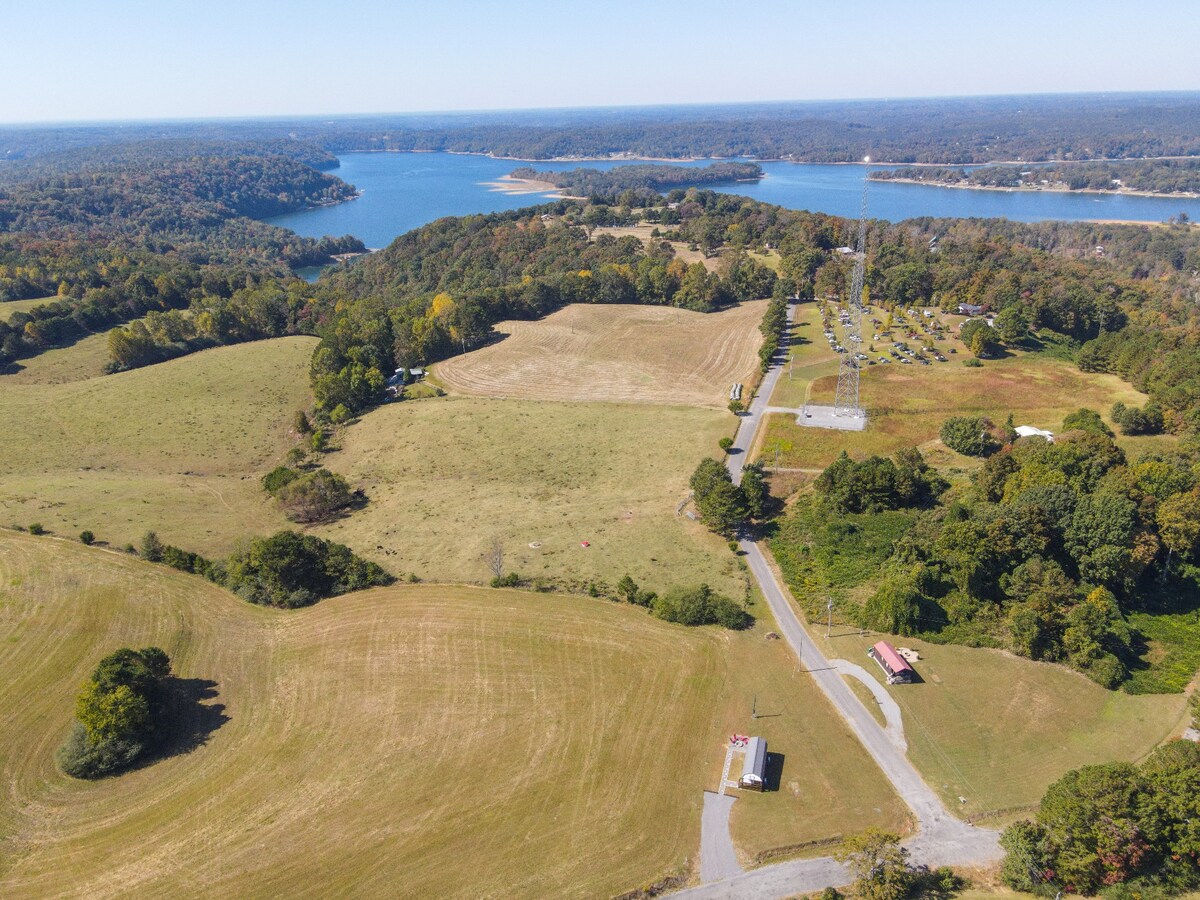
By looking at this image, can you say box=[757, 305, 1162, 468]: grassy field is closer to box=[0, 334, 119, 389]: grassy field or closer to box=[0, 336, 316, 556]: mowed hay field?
box=[0, 336, 316, 556]: mowed hay field

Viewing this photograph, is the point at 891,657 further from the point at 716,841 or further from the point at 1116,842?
the point at 716,841

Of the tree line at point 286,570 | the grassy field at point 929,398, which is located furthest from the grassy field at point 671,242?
the tree line at point 286,570

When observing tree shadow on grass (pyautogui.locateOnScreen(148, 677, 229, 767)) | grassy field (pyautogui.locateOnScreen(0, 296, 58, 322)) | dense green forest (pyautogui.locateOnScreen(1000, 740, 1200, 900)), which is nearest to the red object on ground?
dense green forest (pyautogui.locateOnScreen(1000, 740, 1200, 900))

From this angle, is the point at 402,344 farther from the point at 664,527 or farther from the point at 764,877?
the point at 764,877

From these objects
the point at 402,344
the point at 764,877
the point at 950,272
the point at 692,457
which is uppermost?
the point at 950,272

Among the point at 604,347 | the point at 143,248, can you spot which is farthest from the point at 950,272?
the point at 143,248

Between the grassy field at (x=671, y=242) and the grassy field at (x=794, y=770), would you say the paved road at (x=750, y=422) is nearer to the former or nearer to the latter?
the grassy field at (x=794, y=770)
